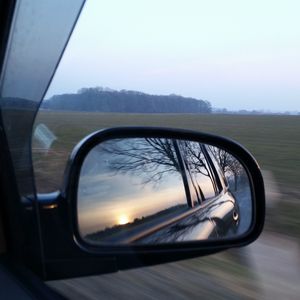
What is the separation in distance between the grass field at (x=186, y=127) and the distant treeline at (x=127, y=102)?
3.2 inches

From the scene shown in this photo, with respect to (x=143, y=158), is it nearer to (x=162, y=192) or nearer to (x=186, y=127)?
(x=162, y=192)

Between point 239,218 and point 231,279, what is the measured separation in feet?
2.63

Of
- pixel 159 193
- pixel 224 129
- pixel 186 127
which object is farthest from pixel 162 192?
pixel 224 129

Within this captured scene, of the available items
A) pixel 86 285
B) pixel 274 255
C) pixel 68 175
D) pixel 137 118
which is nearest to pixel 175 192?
pixel 68 175

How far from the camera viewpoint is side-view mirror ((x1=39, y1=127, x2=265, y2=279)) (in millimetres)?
2090

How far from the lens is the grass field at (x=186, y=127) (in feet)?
9.32

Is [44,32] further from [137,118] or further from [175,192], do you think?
[137,118]

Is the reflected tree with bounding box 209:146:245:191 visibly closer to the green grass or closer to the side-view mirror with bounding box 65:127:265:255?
the side-view mirror with bounding box 65:127:265:255

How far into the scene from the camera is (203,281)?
2.87m

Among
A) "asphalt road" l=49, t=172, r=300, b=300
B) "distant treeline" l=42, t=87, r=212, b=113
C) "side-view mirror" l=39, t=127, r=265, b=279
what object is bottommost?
"asphalt road" l=49, t=172, r=300, b=300

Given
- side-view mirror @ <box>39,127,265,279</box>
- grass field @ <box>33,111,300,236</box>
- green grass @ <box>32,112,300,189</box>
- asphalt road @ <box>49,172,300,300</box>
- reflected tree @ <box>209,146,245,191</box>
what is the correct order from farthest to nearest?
1. green grass @ <box>32,112,300,189</box>
2. grass field @ <box>33,111,300,236</box>
3. asphalt road @ <box>49,172,300,300</box>
4. reflected tree @ <box>209,146,245,191</box>
5. side-view mirror @ <box>39,127,265,279</box>

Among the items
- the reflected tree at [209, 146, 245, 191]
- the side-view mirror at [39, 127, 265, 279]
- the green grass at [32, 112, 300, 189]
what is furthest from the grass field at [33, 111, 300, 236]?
the reflected tree at [209, 146, 245, 191]

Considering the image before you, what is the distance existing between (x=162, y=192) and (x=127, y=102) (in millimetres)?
1323

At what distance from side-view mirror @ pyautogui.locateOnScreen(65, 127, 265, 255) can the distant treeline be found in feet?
3.27
